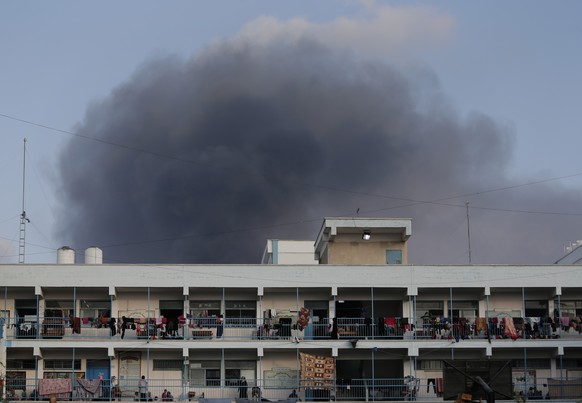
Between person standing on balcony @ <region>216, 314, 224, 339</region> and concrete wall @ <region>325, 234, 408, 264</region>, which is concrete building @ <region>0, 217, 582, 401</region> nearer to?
person standing on balcony @ <region>216, 314, 224, 339</region>

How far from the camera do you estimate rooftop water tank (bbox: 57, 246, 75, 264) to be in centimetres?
7675

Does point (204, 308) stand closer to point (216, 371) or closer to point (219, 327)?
point (219, 327)

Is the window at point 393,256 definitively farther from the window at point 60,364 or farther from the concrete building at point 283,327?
the window at point 60,364

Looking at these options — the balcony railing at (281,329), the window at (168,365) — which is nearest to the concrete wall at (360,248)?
the balcony railing at (281,329)

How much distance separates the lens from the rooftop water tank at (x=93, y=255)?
77062mm

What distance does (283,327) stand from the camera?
73.2 metres

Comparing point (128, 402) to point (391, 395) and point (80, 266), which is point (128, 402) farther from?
point (391, 395)

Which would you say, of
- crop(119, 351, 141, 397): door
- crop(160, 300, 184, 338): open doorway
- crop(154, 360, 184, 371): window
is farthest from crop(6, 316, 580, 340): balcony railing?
crop(154, 360, 184, 371): window

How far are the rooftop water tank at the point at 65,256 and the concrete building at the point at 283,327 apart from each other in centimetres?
332

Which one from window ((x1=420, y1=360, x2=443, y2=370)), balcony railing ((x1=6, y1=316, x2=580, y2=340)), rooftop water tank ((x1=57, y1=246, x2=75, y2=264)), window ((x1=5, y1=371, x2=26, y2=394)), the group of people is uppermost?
rooftop water tank ((x1=57, y1=246, x2=75, y2=264))

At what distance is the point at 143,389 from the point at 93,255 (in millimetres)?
10576

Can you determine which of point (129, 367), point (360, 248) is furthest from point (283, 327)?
point (129, 367)

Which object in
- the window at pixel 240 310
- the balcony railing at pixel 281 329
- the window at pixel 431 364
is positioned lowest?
the window at pixel 431 364

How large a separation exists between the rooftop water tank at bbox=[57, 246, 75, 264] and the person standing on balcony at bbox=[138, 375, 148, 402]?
9751mm
